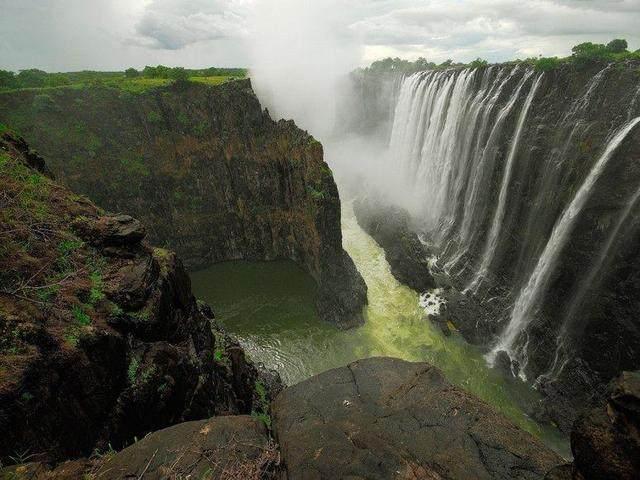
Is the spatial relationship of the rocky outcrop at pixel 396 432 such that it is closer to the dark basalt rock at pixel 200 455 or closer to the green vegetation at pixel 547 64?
the dark basalt rock at pixel 200 455

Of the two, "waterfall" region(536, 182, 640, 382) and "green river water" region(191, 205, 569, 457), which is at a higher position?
"waterfall" region(536, 182, 640, 382)

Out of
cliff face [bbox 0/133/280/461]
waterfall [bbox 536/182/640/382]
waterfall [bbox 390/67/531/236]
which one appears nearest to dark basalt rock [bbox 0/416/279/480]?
cliff face [bbox 0/133/280/461]

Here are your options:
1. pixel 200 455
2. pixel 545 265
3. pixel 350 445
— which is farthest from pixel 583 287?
pixel 200 455

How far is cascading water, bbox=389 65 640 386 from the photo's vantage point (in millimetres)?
17484

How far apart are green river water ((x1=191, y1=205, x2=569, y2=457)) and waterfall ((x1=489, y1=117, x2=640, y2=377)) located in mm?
1924

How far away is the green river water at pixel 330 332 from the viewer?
1838 centimetres

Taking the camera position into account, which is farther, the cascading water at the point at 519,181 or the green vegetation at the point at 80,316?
the cascading water at the point at 519,181

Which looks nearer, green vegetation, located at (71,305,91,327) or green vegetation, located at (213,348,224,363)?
green vegetation, located at (71,305,91,327)

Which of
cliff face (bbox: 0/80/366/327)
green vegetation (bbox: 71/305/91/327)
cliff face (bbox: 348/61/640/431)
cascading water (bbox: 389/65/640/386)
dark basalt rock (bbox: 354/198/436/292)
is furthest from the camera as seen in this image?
dark basalt rock (bbox: 354/198/436/292)

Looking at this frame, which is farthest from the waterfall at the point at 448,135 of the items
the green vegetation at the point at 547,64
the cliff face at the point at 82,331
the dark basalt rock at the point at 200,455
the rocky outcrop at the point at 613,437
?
the dark basalt rock at the point at 200,455

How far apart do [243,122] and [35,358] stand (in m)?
24.2

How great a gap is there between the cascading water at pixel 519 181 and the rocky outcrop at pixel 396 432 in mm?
14718

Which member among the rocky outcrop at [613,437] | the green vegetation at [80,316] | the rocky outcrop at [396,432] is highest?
the rocky outcrop at [613,437]

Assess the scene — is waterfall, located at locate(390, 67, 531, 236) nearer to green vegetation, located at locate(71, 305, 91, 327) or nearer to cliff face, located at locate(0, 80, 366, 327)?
cliff face, located at locate(0, 80, 366, 327)
